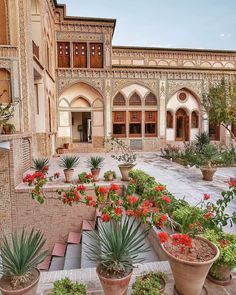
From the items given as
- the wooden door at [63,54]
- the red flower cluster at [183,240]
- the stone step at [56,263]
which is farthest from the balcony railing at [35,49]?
the red flower cluster at [183,240]

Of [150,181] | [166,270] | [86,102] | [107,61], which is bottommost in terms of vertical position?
[166,270]

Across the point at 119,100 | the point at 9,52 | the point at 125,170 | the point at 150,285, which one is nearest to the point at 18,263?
the point at 150,285

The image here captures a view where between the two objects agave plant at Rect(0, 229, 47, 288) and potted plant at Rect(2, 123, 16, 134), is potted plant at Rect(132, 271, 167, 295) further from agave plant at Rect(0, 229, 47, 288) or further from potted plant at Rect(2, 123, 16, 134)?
potted plant at Rect(2, 123, 16, 134)

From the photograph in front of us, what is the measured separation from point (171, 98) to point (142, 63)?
4445mm

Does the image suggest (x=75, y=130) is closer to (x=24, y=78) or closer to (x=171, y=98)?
(x=171, y=98)

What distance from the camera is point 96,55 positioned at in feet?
54.1

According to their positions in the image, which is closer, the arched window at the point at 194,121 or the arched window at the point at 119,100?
the arched window at the point at 119,100

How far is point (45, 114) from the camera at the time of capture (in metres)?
12.3

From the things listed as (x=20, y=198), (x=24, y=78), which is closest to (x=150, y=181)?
(x=20, y=198)

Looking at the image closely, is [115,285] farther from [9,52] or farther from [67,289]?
[9,52]

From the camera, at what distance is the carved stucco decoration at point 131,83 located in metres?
16.4

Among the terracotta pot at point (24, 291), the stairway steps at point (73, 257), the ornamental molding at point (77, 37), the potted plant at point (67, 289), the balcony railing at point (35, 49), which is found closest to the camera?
the terracotta pot at point (24, 291)

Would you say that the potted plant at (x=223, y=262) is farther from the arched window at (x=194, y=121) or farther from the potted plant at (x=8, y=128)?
the arched window at (x=194, y=121)

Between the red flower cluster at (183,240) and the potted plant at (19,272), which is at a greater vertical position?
the red flower cluster at (183,240)
